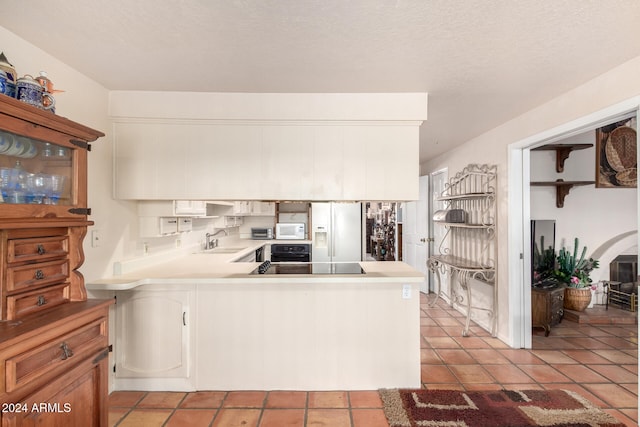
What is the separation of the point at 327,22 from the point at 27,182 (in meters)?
1.57

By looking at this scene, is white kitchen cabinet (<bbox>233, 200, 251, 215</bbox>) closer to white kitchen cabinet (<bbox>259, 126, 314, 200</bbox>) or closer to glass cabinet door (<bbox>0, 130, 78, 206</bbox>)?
white kitchen cabinet (<bbox>259, 126, 314, 200</bbox>)

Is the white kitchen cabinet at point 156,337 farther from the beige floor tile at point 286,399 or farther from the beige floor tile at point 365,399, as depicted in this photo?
the beige floor tile at point 365,399

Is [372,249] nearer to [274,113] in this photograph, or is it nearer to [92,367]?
[274,113]

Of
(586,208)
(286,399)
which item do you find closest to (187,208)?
(286,399)

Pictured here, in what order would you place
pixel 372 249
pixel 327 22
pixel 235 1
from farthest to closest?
pixel 372 249, pixel 327 22, pixel 235 1

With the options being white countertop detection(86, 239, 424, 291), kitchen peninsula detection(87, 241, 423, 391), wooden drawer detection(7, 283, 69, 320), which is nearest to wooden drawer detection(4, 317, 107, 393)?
wooden drawer detection(7, 283, 69, 320)

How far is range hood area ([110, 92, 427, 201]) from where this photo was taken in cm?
243

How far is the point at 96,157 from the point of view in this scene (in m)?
2.27

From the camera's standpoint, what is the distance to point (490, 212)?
3.53m

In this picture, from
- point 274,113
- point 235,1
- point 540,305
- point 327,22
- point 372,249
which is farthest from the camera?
point 372,249

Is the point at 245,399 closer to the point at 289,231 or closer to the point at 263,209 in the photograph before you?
the point at 289,231

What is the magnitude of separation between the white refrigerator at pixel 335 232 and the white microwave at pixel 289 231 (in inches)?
10.6

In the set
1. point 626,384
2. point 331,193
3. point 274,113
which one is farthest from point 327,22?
point 626,384

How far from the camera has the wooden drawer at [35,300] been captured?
1396mm
